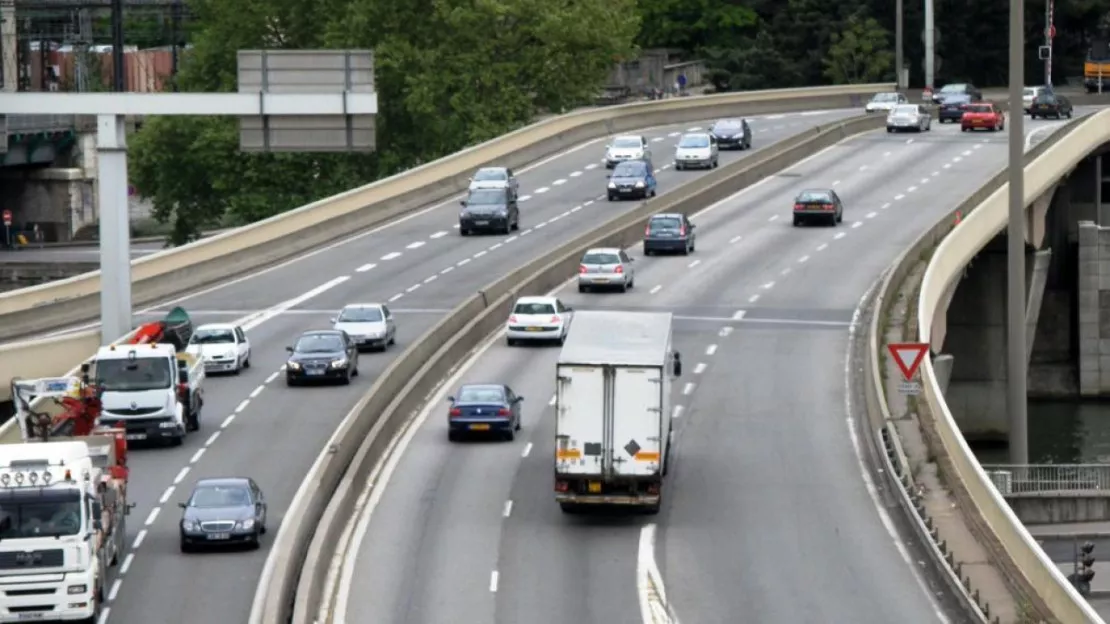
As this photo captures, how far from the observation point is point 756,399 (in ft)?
168

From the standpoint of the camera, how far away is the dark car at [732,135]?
102062 millimetres

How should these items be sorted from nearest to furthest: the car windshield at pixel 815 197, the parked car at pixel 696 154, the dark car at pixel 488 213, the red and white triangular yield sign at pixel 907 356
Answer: the red and white triangular yield sign at pixel 907 356
the dark car at pixel 488 213
the car windshield at pixel 815 197
the parked car at pixel 696 154

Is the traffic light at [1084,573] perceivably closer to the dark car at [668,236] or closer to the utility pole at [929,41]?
the dark car at [668,236]

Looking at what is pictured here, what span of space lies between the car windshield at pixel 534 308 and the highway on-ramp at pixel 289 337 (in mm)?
2817

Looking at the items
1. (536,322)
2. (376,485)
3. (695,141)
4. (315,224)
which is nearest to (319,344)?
(536,322)

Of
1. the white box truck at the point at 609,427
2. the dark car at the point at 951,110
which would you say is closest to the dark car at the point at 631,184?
the dark car at the point at 951,110

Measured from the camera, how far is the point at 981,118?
109000 millimetres

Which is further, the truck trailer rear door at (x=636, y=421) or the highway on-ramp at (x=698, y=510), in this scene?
the truck trailer rear door at (x=636, y=421)

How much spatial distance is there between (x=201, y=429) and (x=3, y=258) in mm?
66214

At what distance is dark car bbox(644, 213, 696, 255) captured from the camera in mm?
73625

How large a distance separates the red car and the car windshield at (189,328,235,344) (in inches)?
2432

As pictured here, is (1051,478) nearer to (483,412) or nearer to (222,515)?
(483,412)

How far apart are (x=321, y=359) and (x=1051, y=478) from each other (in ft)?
60.1

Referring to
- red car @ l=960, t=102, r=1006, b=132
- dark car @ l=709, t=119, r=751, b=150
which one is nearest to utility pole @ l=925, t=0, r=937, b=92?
red car @ l=960, t=102, r=1006, b=132
